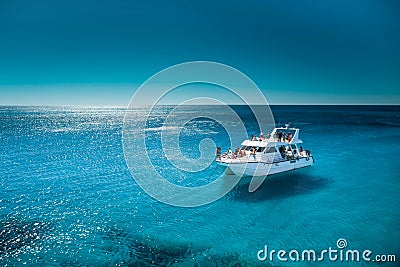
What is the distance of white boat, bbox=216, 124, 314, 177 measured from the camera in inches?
1175

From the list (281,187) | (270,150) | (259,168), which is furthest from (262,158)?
(281,187)

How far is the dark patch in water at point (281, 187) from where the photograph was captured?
85.1 ft

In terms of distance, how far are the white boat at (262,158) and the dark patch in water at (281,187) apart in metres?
1.28

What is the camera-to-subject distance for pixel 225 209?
23.0m

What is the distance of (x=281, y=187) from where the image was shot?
2869 centimetres

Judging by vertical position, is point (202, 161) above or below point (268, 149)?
below

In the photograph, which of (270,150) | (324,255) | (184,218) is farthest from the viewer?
(270,150)

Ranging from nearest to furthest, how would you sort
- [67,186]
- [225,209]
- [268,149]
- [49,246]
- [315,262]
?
[315,262], [49,246], [225,209], [67,186], [268,149]

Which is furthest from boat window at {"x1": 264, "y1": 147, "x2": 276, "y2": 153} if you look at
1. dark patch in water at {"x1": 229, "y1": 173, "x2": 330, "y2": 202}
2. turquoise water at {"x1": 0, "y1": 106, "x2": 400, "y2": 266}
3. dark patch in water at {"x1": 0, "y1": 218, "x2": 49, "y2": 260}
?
dark patch in water at {"x1": 0, "y1": 218, "x2": 49, "y2": 260}

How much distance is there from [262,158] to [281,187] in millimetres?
3800

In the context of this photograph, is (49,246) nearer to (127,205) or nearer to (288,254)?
(127,205)

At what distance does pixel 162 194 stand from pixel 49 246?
37.1ft

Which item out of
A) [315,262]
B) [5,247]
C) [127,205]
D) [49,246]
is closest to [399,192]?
[315,262]

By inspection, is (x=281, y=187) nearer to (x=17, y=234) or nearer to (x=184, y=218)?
(x=184, y=218)
